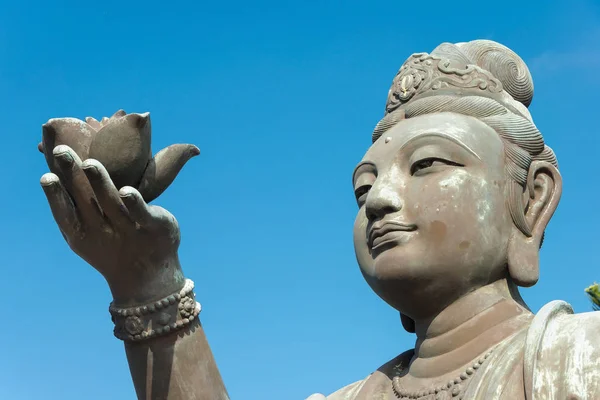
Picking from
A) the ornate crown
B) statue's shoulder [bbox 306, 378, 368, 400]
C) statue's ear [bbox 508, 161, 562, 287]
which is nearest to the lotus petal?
the ornate crown

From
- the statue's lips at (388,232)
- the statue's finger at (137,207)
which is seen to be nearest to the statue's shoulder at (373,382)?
the statue's lips at (388,232)

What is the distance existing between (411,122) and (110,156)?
1657mm

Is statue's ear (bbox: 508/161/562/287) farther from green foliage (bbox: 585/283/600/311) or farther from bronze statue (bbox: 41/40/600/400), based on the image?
green foliage (bbox: 585/283/600/311)

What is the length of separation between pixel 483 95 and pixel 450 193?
899mm

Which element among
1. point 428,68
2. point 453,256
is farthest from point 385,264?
point 428,68

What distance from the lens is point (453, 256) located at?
575cm

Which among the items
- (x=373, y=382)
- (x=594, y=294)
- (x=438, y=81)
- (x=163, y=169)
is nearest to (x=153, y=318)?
(x=163, y=169)

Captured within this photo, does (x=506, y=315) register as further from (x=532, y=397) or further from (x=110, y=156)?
(x=110, y=156)

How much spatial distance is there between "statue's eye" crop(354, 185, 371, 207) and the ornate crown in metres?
0.60

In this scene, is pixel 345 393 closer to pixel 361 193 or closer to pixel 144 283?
pixel 361 193

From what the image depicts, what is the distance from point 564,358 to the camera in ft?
17.3

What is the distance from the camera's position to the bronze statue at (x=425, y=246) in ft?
18.6

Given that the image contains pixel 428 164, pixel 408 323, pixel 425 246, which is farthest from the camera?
pixel 408 323

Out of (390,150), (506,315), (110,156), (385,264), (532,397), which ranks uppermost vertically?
(110,156)
